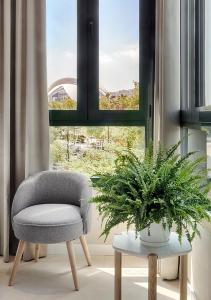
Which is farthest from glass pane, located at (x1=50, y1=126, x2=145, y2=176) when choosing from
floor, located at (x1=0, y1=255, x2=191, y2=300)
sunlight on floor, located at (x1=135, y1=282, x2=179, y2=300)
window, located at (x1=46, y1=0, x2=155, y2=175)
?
sunlight on floor, located at (x1=135, y1=282, x2=179, y2=300)

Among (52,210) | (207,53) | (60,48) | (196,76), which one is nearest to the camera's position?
(207,53)

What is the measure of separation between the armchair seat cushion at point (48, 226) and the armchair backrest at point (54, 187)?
266mm

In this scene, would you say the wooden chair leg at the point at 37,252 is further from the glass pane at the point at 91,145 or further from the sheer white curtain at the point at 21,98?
the glass pane at the point at 91,145

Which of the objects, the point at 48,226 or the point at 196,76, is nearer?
the point at 48,226

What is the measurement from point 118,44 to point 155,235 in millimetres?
1892

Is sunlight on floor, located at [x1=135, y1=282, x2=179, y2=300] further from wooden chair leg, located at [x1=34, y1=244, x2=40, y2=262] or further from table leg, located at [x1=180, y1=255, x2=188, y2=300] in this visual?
wooden chair leg, located at [x1=34, y1=244, x2=40, y2=262]

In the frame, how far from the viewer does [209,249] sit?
6.46ft

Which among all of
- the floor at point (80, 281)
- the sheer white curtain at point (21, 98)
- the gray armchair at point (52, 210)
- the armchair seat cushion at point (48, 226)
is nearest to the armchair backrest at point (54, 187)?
the gray armchair at point (52, 210)

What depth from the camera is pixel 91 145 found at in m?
3.20

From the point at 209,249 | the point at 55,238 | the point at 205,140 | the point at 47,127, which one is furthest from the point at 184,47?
the point at 55,238

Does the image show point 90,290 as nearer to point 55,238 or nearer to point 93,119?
point 55,238

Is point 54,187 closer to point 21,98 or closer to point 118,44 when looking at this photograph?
point 21,98

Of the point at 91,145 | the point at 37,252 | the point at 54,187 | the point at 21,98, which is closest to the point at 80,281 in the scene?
the point at 37,252

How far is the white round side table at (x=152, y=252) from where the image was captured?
164 cm
